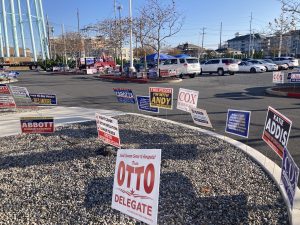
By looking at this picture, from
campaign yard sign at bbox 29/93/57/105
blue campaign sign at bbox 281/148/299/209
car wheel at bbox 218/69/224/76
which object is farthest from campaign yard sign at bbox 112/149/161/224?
car wheel at bbox 218/69/224/76

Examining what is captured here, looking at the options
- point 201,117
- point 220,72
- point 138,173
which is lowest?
point 220,72

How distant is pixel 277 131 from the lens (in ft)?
13.7

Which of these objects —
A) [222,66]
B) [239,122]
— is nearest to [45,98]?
[239,122]

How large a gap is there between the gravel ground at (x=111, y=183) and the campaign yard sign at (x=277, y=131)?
53cm

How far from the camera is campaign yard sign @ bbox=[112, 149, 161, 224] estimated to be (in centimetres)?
231

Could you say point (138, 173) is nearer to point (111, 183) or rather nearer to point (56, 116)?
point (111, 183)

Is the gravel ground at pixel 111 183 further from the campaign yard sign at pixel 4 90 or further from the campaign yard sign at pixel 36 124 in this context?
the campaign yard sign at pixel 4 90

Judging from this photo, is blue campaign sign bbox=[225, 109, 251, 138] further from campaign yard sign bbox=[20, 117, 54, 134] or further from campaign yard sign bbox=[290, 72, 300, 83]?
campaign yard sign bbox=[290, 72, 300, 83]

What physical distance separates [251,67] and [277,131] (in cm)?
3045

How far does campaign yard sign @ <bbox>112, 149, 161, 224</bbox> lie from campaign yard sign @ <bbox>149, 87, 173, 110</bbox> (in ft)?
16.0

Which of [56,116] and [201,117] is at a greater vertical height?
[201,117]

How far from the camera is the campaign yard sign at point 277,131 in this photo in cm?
389

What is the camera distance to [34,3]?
65.8 meters

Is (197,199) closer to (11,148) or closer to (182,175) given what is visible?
(182,175)
